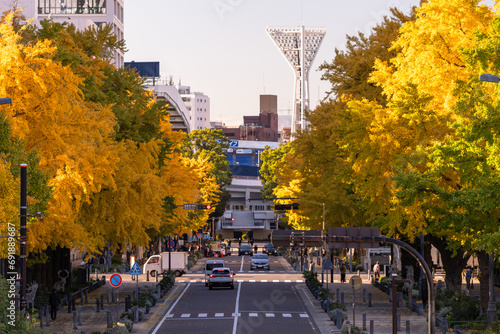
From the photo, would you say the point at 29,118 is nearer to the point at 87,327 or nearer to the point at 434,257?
the point at 87,327

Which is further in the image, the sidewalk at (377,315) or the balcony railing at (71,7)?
the balcony railing at (71,7)

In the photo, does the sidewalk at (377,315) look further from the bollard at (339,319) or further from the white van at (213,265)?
the white van at (213,265)

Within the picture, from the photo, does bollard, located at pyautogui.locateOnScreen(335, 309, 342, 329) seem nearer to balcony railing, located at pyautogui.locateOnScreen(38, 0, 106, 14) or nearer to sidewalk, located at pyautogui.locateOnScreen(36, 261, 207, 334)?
sidewalk, located at pyautogui.locateOnScreen(36, 261, 207, 334)

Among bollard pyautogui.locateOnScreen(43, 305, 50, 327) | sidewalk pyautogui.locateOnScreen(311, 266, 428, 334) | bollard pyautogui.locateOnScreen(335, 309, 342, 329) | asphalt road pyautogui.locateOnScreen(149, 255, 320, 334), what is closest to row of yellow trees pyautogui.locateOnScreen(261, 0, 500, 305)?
sidewalk pyautogui.locateOnScreen(311, 266, 428, 334)

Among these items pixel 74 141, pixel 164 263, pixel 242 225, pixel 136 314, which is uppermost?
pixel 74 141

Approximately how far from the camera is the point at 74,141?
35.9 meters

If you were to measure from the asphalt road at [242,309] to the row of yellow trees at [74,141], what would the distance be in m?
5.04

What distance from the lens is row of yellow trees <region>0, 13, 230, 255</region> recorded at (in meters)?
31.5

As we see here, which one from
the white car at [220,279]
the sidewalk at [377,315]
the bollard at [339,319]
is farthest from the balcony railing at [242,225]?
Answer: the bollard at [339,319]

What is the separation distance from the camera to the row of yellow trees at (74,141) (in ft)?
103

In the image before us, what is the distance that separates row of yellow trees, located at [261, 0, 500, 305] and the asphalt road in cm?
599

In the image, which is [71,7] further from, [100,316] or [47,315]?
[47,315]

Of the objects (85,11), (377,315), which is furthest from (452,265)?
→ (85,11)

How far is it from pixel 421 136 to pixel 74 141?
49.4 feet
